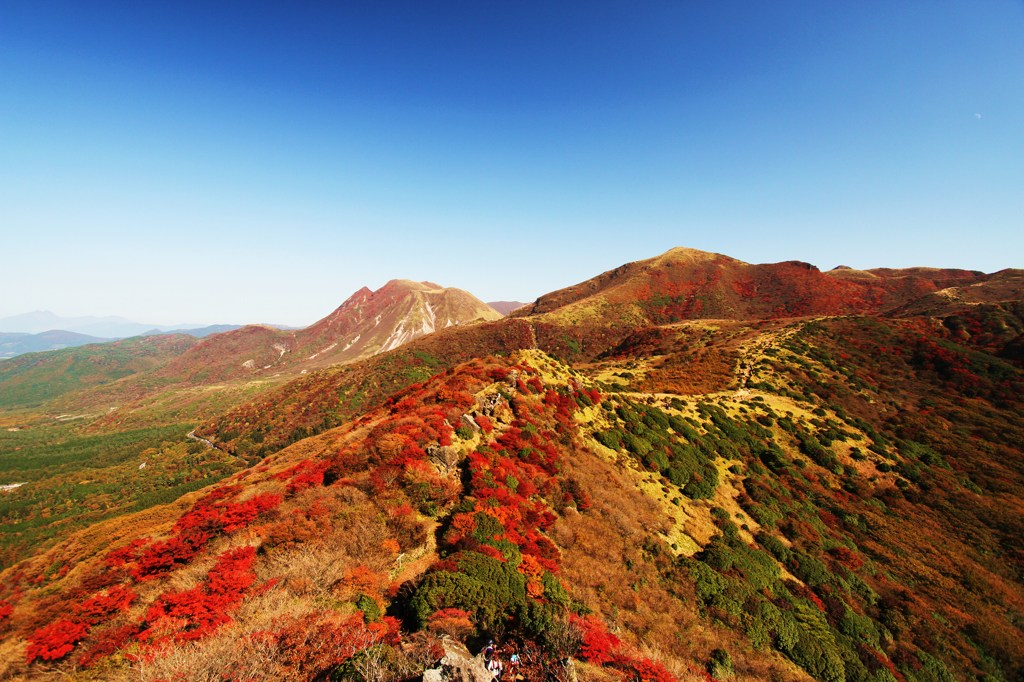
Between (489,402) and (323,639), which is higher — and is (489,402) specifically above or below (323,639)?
above

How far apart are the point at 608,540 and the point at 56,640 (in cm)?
2126

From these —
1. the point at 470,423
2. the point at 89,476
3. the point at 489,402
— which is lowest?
the point at 89,476

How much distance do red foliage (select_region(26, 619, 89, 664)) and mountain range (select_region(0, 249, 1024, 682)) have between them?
79 mm

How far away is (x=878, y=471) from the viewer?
114 feet

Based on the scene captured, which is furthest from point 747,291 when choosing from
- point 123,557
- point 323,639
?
point 123,557

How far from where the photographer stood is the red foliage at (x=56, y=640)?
10.7 m

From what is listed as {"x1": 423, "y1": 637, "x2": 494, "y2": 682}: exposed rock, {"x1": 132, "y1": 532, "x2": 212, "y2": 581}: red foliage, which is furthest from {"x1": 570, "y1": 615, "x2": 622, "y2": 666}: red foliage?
{"x1": 132, "y1": 532, "x2": 212, "y2": 581}: red foliage

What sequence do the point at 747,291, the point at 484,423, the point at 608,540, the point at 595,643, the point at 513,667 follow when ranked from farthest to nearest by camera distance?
the point at 747,291 < the point at 484,423 < the point at 608,540 < the point at 595,643 < the point at 513,667

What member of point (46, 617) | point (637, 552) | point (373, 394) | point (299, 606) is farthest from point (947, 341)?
point (373, 394)

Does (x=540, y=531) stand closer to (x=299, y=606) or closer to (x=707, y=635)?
(x=707, y=635)

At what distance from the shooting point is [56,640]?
11.1 meters

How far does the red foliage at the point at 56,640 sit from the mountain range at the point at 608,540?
0.08 meters

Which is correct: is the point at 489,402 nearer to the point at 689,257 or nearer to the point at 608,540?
the point at 608,540

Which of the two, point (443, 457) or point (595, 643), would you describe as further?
point (443, 457)
